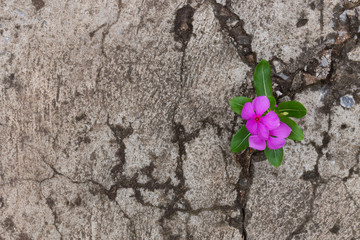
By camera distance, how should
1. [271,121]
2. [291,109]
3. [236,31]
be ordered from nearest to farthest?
[271,121], [291,109], [236,31]

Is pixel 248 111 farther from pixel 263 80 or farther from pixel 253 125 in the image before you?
pixel 263 80

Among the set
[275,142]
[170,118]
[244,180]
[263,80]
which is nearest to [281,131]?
[275,142]

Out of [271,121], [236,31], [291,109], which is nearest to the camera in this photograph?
[271,121]

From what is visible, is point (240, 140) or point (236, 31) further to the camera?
point (236, 31)

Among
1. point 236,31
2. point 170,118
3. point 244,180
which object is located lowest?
point 244,180

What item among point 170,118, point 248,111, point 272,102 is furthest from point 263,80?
point 170,118

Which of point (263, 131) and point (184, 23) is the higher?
point (184, 23)

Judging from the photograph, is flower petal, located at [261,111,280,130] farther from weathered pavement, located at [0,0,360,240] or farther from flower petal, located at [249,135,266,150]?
weathered pavement, located at [0,0,360,240]
